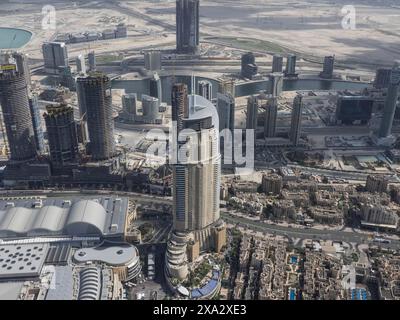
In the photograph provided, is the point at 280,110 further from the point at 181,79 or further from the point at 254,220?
the point at 254,220

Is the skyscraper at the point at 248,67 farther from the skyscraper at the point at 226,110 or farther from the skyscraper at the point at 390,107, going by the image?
the skyscraper at the point at 226,110

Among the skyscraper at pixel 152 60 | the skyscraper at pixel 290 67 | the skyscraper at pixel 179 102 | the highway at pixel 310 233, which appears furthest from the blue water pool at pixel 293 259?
the skyscraper at pixel 152 60

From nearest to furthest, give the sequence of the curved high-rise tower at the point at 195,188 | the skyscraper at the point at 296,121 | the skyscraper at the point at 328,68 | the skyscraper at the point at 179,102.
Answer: the curved high-rise tower at the point at 195,188, the skyscraper at the point at 179,102, the skyscraper at the point at 296,121, the skyscraper at the point at 328,68

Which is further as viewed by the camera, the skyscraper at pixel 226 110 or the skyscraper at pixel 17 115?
the skyscraper at pixel 226 110

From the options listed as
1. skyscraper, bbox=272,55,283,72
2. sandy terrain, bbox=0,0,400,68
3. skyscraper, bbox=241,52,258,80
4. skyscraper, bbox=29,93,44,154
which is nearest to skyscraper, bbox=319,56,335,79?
skyscraper, bbox=272,55,283,72

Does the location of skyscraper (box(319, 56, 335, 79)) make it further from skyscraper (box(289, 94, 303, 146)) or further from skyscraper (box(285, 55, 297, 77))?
skyscraper (box(289, 94, 303, 146))
